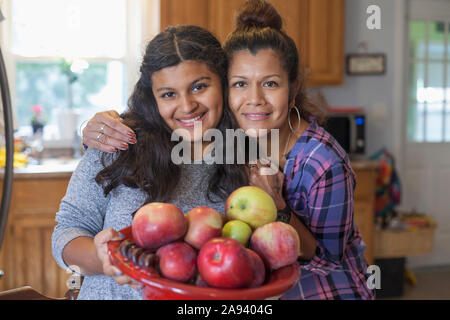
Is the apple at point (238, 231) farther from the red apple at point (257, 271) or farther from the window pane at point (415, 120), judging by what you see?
the window pane at point (415, 120)

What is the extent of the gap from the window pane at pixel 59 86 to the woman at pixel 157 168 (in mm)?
2273

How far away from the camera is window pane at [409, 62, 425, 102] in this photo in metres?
3.90

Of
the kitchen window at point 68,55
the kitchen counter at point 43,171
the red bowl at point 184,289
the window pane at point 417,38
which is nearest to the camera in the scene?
the red bowl at point 184,289

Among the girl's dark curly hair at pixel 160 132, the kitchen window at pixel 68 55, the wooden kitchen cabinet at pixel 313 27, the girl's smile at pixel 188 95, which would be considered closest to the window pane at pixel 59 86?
the kitchen window at pixel 68 55

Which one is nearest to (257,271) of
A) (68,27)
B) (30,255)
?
(30,255)

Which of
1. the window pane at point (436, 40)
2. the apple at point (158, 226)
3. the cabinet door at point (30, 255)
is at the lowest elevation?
the cabinet door at point (30, 255)

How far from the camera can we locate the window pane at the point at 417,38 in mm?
3858

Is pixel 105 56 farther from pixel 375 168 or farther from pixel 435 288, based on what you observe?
pixel 435 288

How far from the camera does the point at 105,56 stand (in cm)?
348

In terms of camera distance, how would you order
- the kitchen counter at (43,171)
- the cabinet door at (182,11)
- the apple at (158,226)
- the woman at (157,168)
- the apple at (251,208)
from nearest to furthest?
the apple at (158,226) → the apple at (251,208) → the woman at (157,168) → the kitchen counter at (43,171) → the cabinet door at (182,11)

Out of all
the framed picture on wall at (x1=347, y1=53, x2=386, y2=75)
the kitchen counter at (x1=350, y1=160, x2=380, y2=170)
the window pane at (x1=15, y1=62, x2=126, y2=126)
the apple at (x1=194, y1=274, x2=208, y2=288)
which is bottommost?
the kitchen counter at (x1=350, y1=160, x2=380, y2=170)

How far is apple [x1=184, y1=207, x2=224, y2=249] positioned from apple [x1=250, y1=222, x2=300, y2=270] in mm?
76

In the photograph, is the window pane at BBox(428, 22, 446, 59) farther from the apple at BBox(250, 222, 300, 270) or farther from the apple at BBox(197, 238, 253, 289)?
the apple at BBox(197, 238, 253, 289)

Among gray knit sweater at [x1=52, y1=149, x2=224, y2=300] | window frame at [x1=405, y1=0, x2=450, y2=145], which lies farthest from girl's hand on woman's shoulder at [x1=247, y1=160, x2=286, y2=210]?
window frame at [x1=405, y1=0, x2=450, y2=145]
